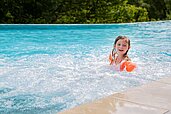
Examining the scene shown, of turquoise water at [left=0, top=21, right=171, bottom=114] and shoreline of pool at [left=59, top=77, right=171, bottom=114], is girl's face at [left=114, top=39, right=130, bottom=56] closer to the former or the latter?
turquoise water at [left=0, top=21, right=171, bottom=114]

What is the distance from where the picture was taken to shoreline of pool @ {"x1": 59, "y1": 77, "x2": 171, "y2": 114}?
3479 millimetres

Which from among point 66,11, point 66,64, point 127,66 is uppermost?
point 66,11

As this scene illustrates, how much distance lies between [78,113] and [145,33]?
11.2 metres

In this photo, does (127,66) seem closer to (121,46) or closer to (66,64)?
(121,46)

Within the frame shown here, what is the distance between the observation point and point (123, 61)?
21.9ft

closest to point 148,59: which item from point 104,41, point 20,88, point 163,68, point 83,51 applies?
point 163,68

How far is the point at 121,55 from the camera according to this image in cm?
645

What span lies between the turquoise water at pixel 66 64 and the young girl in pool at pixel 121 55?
0.15m

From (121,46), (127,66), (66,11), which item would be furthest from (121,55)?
(66,11)

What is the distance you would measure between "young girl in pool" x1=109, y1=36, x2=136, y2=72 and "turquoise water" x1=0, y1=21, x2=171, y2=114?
5.7 inches

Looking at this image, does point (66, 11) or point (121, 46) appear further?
point (66, 11)

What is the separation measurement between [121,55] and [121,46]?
256mm

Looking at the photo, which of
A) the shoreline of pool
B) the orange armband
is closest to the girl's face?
the orange armband

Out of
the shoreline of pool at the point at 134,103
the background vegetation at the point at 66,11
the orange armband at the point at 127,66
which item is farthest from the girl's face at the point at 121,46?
the background vegetation at the point at 66,11
